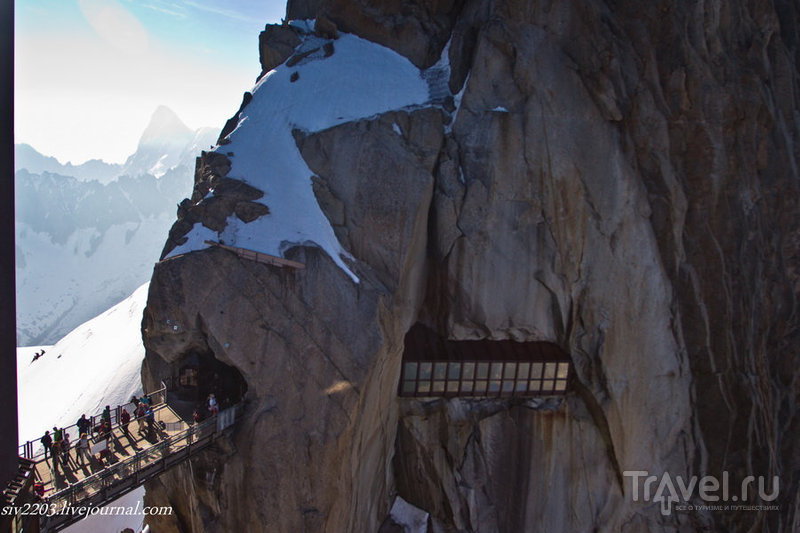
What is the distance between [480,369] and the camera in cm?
2723

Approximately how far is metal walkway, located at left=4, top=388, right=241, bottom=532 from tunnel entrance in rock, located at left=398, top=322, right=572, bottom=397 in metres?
9.17

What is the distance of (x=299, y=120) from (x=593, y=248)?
15639 millimetres

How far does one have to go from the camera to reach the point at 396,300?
2450cm

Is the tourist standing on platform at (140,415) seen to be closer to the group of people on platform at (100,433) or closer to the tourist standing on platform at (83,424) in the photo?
the group of people on platform at (100,433)

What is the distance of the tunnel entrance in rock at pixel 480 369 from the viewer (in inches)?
1059

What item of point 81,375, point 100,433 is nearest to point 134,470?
point 100,433

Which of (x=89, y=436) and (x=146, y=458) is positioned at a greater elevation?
(x=89, y=436)

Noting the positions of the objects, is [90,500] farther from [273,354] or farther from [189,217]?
[189,217]

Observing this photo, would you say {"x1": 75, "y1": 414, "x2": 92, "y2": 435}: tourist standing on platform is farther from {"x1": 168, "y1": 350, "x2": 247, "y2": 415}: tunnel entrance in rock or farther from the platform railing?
{"x1": 168, "y1": 350, "x2": 247, "y2": 415}: tunnel entrance in rock

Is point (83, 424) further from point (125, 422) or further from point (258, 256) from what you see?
point (258, 256)

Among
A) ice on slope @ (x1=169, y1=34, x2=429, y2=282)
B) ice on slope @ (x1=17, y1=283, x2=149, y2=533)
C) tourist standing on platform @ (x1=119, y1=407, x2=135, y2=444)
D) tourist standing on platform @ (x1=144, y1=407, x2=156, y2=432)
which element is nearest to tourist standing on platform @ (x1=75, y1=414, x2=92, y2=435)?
tourist standing on platform @ (x1=119, y1=407, x2=135, y2=444)

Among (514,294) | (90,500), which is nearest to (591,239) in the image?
(514,294)

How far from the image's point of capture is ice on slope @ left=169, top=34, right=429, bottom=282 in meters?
23.4

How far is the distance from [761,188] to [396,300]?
1997cm
